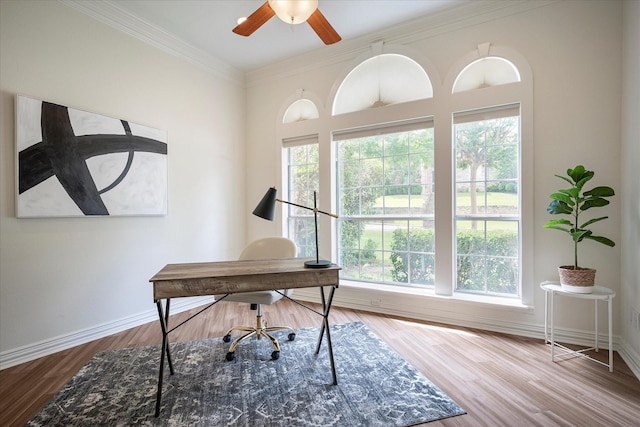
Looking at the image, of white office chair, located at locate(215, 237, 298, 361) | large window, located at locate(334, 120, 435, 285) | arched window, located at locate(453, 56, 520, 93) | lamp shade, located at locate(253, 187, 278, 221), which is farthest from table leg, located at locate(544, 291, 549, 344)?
lamp shade, located at locate(253, 187, 278, 221)

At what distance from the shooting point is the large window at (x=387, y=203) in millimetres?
3381

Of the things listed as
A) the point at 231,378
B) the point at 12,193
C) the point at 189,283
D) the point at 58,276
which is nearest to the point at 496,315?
the point at 231,378

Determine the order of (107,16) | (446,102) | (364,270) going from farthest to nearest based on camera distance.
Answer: (364,270) → (446,102) → (107,16)

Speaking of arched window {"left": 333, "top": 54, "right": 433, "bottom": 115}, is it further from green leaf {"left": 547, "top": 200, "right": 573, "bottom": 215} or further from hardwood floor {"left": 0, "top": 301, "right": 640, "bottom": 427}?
hardwood floor {"left": 0, "top": 301, "right": 640, "bottom": 427}

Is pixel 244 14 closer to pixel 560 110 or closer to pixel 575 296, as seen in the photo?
pixel 560 110

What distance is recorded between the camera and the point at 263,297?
94.6 inches

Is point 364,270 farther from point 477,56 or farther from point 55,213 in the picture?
point 55,213

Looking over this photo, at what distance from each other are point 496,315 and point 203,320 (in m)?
2.97

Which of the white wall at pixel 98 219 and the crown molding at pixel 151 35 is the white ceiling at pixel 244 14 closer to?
the crown molding at pixel 151 35

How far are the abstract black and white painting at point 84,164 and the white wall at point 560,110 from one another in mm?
3105

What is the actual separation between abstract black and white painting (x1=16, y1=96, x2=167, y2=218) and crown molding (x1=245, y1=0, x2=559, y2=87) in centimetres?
176

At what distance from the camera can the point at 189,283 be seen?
5.99ft

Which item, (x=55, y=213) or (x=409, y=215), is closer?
(x=55, y=213)

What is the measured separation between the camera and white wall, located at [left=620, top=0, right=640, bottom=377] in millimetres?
2186
